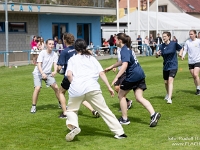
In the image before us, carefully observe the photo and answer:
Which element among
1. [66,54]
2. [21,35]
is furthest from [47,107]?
[21,35]

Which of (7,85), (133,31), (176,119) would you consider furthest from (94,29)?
(176,119)

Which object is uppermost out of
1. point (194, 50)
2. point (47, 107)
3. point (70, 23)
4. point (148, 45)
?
point (70, 23)

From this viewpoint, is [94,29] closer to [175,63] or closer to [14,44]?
[14,44]

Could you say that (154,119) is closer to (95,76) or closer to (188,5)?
(95,76)

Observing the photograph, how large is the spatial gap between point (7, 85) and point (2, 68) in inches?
342

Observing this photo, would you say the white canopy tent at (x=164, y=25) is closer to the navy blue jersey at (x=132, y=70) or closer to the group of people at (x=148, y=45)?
Answer: the group of people at (x=148, y=45)

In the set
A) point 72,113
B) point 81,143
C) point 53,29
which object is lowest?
point 81,143

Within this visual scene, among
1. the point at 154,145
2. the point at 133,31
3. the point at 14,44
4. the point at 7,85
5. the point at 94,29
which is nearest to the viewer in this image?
the point at 154,145

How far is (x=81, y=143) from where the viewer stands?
7.25 m

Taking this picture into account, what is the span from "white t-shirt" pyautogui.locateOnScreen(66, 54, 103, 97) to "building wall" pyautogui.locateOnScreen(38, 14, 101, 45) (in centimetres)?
2641

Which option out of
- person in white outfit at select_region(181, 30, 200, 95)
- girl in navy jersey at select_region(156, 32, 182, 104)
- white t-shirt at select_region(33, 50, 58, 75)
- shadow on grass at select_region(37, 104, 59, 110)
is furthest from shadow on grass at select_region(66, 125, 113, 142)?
person in white outfit at select_region(181, 30, 200, 95)

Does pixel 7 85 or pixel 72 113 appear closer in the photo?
pixel 72 113

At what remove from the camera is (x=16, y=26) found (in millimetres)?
31703

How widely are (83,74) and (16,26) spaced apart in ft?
83.5
